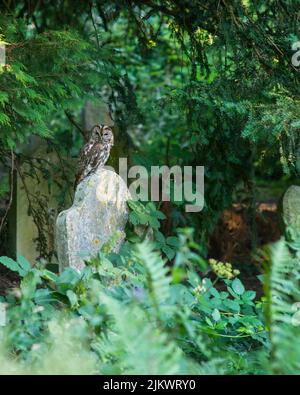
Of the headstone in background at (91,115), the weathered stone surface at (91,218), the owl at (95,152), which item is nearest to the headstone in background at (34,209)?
the owl at (95,152)

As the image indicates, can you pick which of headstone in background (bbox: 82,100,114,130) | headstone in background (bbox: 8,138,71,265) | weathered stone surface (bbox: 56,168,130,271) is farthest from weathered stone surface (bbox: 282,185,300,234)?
headstone in background (bbox: 82,100,114,130)

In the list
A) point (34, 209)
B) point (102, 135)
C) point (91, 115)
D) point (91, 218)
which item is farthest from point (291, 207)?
point (91, 115)

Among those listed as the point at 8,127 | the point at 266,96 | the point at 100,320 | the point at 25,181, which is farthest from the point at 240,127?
the point at 100,320

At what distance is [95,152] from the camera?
6211 mm

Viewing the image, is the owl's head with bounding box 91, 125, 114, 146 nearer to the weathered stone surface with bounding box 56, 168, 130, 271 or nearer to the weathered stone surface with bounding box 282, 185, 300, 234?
the weathered stone surface with bounding box 56, 168, 130, 271

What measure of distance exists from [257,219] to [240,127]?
3.30 meters

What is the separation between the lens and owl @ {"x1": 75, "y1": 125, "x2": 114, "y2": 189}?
20.2 feet

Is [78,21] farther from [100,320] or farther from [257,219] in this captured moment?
[100,320]

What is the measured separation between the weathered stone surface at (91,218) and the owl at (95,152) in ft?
1.26

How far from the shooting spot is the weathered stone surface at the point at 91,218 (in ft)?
17.8

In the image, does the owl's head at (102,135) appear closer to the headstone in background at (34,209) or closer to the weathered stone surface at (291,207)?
the headstone in background at (34,209)

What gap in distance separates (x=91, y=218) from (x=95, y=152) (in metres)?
0.81

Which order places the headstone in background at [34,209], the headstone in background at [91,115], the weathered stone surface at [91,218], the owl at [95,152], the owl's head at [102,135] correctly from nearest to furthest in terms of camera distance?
the weathered stone surface at [91,218] → the owl at [95,152] → the owl's head at [102,135] → the headstone in background at [34,209] → the headstone in background at [91,115]

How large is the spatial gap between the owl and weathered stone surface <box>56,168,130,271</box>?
0.38 metres
